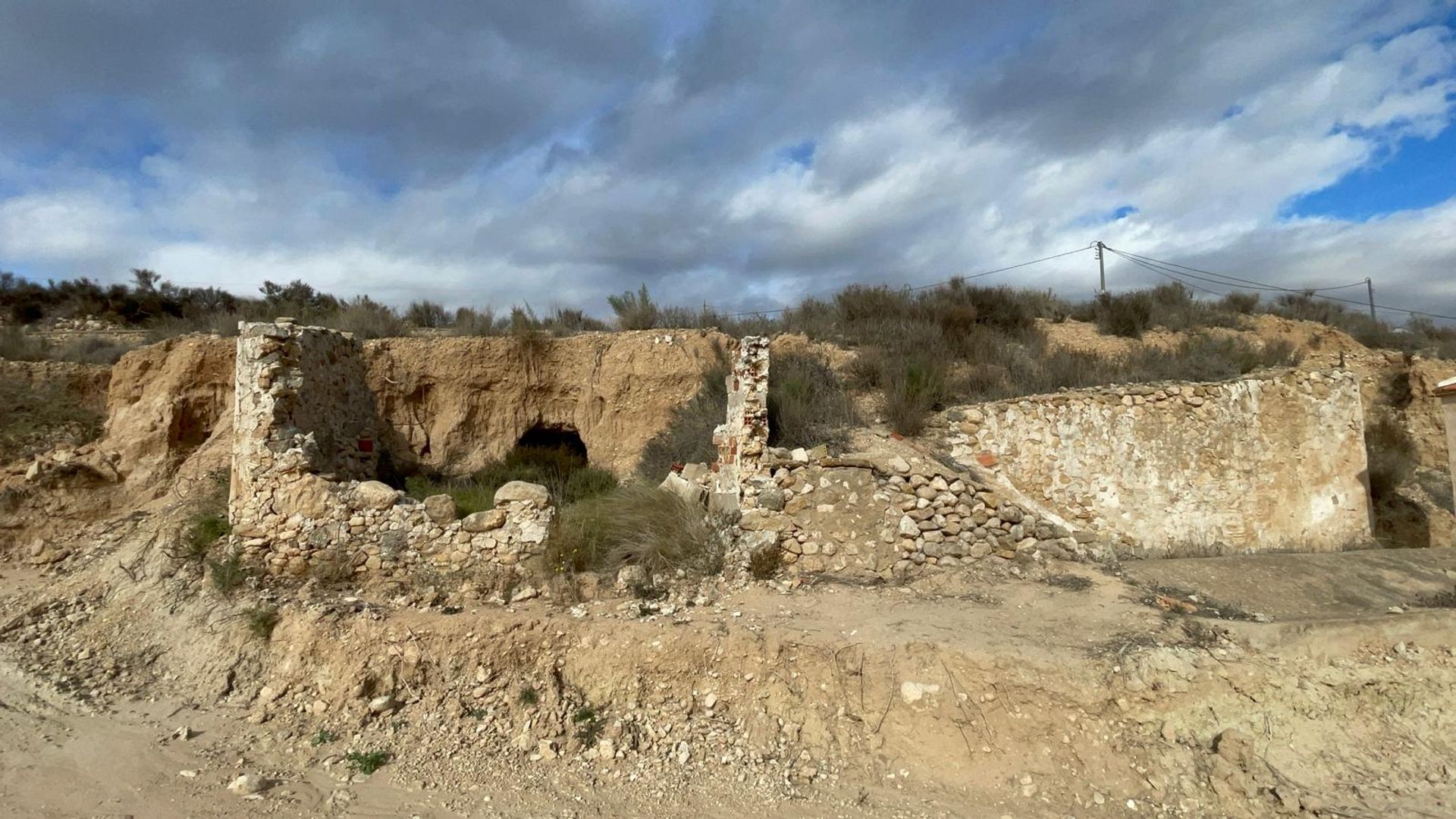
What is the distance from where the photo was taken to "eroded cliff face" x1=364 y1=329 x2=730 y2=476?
995 centimetres

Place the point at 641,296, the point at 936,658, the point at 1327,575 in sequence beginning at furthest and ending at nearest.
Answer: the point at 641,296, the point at 1327,575, the point at 936,658

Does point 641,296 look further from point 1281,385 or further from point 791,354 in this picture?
point 1281,385

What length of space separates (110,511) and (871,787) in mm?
9382

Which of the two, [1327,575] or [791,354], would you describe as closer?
[1327,575]

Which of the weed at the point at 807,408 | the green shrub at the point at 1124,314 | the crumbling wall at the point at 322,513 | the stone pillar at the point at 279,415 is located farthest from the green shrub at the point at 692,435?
the green shrub at the point at 1124,314

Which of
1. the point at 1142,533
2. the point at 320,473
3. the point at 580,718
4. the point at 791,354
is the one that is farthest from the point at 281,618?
the point at 1142,533

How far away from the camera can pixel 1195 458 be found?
27.5 ft

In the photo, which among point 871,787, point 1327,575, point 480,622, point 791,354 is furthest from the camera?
point 791,354

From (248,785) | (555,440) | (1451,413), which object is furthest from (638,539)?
(1451,413)

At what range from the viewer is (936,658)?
4926mm

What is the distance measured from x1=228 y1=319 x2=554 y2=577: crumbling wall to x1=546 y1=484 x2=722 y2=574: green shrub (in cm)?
28

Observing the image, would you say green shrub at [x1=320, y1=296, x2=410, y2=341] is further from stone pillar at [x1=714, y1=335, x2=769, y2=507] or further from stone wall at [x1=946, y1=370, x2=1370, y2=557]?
stone wall at [x1=946, y1=370, x2=1370, y2=557]

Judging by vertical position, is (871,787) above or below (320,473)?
below

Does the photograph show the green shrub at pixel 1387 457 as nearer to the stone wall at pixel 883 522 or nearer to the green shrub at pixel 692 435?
the stone wall at pixel 883 522
